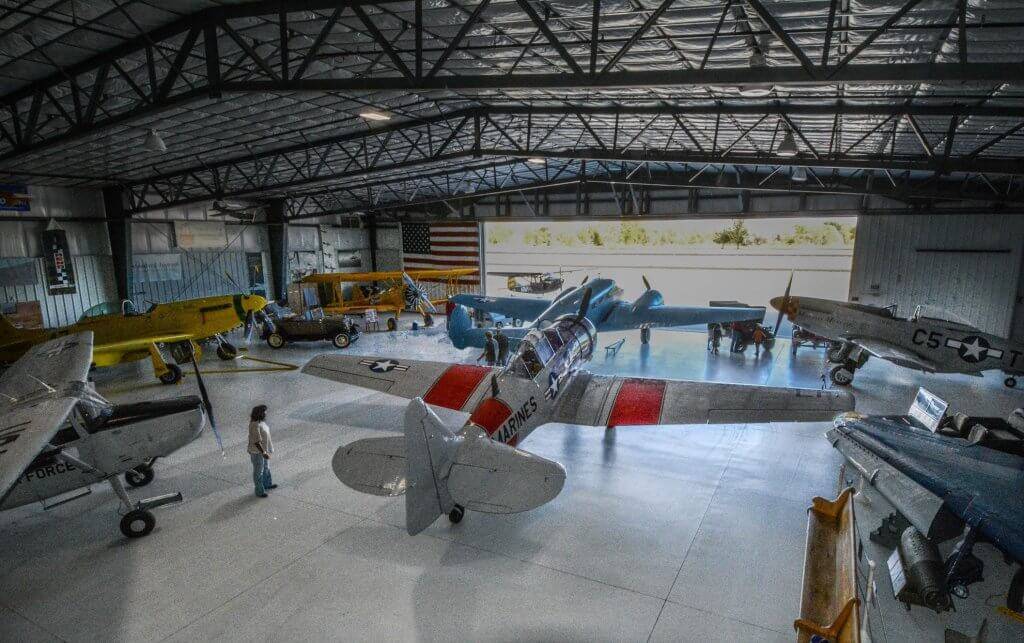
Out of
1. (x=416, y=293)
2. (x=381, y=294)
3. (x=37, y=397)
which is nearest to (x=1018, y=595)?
(x=37, y=397)

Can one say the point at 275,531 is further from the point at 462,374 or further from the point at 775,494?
the point at 775,494

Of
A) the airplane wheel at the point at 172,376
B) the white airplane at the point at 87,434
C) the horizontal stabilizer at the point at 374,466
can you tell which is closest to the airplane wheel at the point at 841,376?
the horizontal stabilizer at the point at 374,466

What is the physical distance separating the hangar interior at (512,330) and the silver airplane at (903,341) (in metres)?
0.15

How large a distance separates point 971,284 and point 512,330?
13584 millimetres

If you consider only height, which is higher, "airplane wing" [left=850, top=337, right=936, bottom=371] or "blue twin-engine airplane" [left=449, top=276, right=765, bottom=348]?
"blue twin-engine airplane" [left=449, top=276, right=765, bottom=348]

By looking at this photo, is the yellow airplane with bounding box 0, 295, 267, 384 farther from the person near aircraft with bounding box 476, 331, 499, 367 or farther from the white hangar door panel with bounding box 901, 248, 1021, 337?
the white hangar door panel with bounding box 901, 248, 1021, 337

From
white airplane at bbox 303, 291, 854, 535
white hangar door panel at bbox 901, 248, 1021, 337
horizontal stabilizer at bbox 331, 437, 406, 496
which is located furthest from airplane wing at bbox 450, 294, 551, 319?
white hangar door panel at bbox 901, 248, 1021, 337

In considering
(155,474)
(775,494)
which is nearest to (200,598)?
(155,474)

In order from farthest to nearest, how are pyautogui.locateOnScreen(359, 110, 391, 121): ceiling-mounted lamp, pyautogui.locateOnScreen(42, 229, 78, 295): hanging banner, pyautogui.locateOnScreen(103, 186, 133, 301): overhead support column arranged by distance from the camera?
pyautogui.locateOnScreen(103, 186, 133, 301): overhead support column < pyautogui.locateOnScreen(42, 229, 78, 295): hanging banner < pyautogui.locateOnScreen(359, 110, 391, 121): ceiling-mounted lamp

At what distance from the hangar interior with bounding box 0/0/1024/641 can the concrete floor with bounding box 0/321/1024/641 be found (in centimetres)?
3

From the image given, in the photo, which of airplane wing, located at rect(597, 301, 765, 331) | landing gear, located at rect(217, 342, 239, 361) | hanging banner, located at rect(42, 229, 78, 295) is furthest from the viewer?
hanging banner, located at rect(42, 229, 78, 295)

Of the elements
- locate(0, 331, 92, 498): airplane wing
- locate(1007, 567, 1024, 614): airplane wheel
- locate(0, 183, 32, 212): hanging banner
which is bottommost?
locate(1007, 567, 1024, 614): airplane wheel

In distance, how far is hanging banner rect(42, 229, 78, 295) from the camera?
1546 cm

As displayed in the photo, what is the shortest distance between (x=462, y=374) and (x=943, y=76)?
658cm
